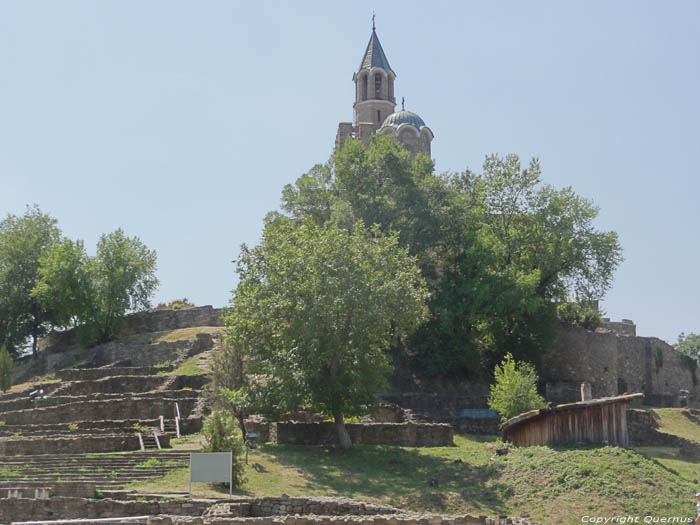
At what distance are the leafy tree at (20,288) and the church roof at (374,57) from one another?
34055mm

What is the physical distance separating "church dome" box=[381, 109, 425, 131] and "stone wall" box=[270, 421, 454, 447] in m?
45.5

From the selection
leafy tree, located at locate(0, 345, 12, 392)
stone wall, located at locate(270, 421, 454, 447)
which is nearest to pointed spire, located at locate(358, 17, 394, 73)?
leafy tree, located at locate(0, 345, 12, 392)

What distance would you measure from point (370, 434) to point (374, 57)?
5565 cm

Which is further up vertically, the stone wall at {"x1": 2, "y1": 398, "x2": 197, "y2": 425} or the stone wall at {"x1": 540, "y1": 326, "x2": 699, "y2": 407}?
the stone wall at {"x1": 540, "y1": 326, "x2": 699, "y2": 407}

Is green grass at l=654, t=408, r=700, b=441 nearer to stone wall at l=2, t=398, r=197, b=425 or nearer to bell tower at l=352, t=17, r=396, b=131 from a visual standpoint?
stone wall at l=2, t=398, r=197, b=425

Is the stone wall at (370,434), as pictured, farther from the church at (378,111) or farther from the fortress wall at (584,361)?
the church at (378,111)

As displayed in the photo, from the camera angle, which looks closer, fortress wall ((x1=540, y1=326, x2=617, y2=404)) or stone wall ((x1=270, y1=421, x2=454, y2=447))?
stone wall ((x1=270, y1=421, x2=454, y2=447))

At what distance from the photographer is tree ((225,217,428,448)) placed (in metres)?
30.3

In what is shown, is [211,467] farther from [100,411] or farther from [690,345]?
[690,345]

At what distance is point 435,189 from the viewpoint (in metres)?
47.1

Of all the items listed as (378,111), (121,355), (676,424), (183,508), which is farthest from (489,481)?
(378,111)

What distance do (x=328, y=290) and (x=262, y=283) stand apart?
3508 millimetres

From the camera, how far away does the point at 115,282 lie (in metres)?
56.8

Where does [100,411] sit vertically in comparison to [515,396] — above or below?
below
